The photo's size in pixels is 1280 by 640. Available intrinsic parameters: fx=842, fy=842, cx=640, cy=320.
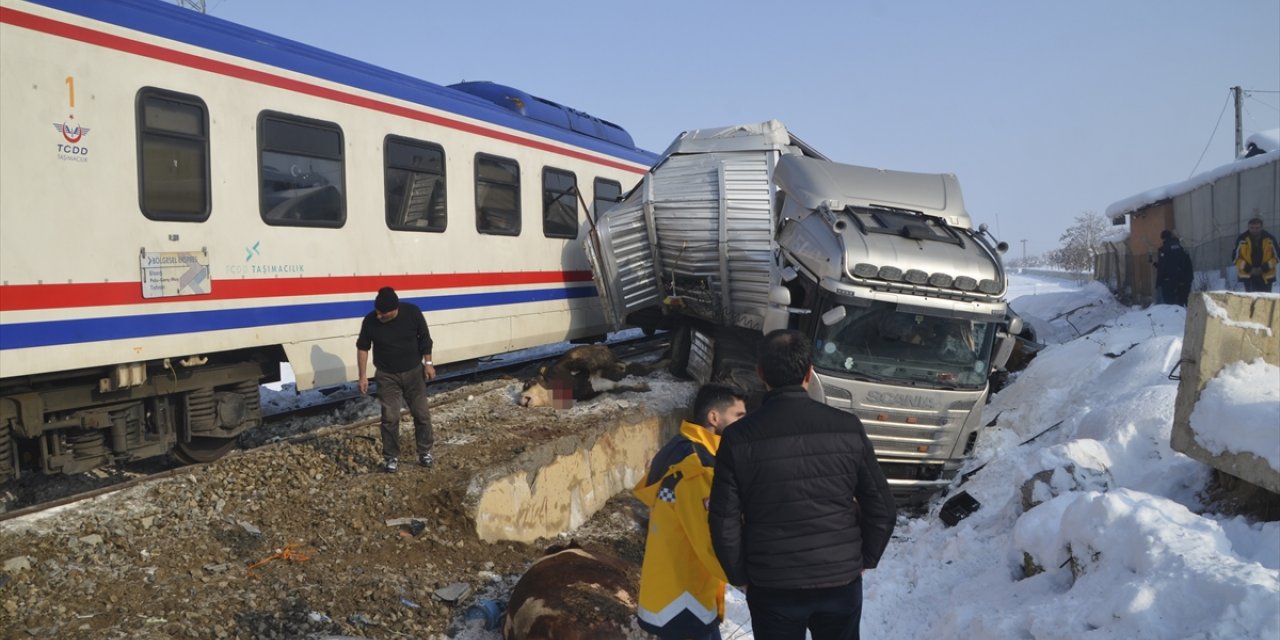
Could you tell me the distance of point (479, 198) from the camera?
9.84m

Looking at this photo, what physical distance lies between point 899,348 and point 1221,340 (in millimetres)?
2849

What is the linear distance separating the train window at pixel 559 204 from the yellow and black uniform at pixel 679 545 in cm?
811

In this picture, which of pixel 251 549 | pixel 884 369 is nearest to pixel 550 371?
pixel 884 369

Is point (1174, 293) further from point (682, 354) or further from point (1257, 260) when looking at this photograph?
point (682, 354)

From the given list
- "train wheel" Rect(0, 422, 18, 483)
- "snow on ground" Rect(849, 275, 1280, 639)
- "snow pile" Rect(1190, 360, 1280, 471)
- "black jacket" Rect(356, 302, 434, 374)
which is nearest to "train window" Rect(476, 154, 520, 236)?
"black jacket" Rect(356, 302, 434, 374)

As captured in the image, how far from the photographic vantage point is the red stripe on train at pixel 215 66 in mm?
5672

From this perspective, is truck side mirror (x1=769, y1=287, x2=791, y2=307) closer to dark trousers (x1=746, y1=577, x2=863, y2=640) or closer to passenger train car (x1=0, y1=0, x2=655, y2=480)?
passenger train car (x1=0, y1=0, x2=655, y2=480)

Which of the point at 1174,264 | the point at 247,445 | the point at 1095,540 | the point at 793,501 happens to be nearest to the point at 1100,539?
the point at 1095,540

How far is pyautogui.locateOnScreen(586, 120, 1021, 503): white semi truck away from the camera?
7.70 metres

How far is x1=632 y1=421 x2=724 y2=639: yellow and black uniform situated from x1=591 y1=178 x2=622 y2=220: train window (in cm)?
918

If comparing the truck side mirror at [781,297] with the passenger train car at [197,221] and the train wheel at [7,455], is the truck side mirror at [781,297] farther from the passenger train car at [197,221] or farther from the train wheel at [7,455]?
Answer: the train wheel at [7,455]

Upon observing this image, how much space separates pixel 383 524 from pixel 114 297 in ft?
8.37

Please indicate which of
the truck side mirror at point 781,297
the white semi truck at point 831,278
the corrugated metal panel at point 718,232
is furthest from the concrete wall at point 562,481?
the truck side mirror at point 781,297

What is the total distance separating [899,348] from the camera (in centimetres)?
780
